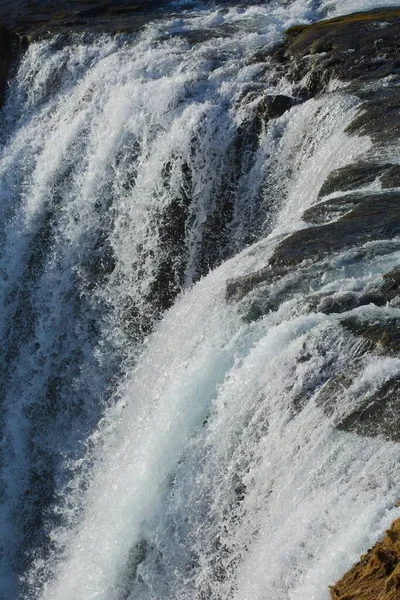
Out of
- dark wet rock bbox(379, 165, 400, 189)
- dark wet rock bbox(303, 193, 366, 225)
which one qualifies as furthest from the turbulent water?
dark wet rock bbox(379, 165, 400, 189)

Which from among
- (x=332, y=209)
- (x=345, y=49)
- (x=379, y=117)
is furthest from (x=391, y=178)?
(x=345, y=49)

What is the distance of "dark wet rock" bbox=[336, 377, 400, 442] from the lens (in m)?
6.82

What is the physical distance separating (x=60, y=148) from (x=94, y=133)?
650 millimetres

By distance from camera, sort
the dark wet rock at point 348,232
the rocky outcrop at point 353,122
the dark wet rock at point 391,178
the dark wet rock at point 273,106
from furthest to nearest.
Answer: the dark wet rock at point 273,106, the dark wet rock at point 391,178, the rocky outcrop at point 353,122, the dark wet rock at point 348,232

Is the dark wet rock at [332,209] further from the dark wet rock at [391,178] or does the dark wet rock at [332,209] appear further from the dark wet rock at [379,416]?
the dark wet rock at [379,416]

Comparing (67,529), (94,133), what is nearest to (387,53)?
(94,133)

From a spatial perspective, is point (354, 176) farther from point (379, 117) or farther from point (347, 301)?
point (347, 301)

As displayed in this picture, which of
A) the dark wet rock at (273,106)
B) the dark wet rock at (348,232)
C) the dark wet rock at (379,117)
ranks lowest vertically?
the dark wet rock at (348,232)

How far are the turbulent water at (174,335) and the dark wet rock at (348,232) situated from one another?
0.28 metres

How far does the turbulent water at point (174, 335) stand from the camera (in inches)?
287

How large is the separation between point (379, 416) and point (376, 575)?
55.2 inches

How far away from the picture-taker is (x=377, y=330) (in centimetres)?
759

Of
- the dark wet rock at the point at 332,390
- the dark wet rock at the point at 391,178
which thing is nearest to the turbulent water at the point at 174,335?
the dark wet rock at the point at 332,390

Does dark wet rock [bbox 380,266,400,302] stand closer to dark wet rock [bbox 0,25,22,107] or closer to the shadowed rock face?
the shadowed rock face
